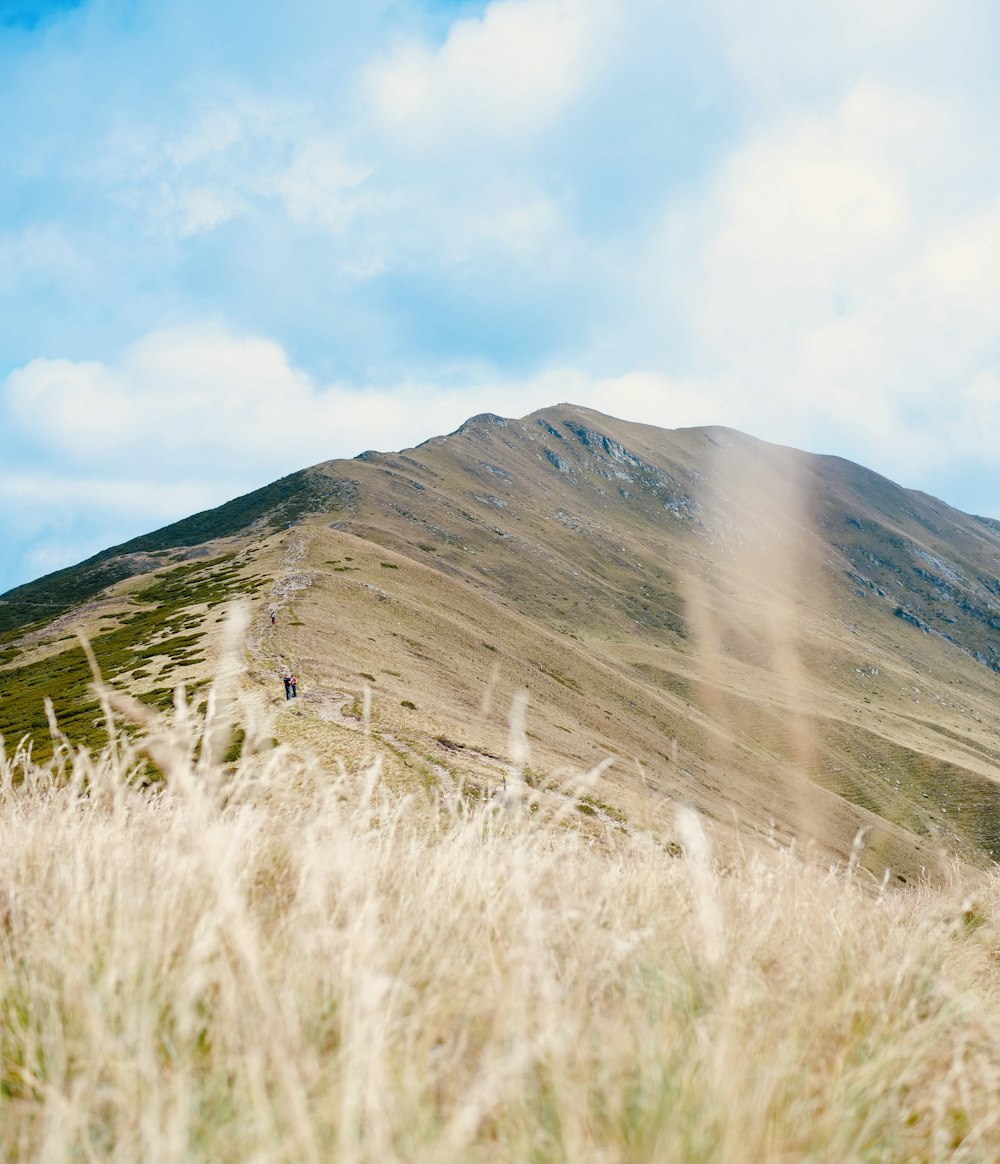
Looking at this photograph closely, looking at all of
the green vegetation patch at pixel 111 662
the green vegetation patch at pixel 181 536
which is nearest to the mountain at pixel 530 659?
the green vegetation patch at pixel 111 662

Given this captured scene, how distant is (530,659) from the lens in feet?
219

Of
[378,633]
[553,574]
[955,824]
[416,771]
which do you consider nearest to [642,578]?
[553,574]

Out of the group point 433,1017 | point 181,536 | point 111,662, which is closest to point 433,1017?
point 433,1017

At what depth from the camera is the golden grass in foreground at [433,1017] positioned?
6.68 feet

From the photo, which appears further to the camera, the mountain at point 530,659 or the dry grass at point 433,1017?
the mountain at point 530,659

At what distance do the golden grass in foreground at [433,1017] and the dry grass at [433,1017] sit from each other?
2 centimetres

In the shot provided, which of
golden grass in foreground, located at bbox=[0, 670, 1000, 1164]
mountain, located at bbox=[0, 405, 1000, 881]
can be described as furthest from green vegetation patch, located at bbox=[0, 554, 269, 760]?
golden grass in foreground, located at bbox=[0, 670, 1000, 1164]

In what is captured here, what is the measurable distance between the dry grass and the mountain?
1.37 meters

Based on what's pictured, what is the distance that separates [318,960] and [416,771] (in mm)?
22124

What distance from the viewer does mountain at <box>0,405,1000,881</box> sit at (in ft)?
114

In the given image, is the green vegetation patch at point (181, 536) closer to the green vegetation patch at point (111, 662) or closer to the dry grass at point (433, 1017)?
the green vegetation patch at point (111, 662)

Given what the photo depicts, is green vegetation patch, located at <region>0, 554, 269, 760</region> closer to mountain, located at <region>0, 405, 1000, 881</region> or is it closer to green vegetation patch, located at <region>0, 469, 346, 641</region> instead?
mountain, located at <region>0, 405, 1000, 881</region>

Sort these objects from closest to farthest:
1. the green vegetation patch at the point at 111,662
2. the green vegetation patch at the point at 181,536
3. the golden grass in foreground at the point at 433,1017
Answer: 1. the golden grass in foreground at the point at 433,1017
2. the green vegetation patch at the point at 111,662
3. the green vegetation patch at the point at 181,536

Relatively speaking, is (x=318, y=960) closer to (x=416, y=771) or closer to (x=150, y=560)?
(x=416, y=771)
